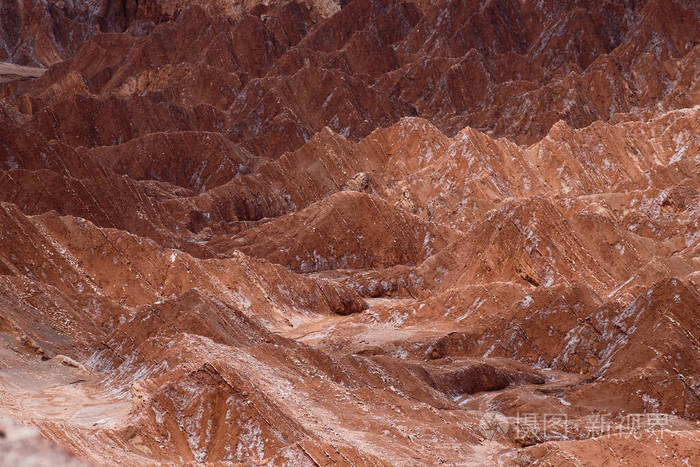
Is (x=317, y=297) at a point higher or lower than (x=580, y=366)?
higher

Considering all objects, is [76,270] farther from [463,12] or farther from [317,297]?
[463,12]

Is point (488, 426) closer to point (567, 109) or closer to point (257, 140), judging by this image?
point (257, 140)

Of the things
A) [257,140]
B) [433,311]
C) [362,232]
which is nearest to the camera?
[433,311]

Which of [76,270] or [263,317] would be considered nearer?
[76,270]

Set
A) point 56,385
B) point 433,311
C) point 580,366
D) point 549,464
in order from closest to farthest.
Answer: point 549,464, point 56,385, point 580,366, point 433,311

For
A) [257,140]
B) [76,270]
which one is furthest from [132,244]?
[257,140]

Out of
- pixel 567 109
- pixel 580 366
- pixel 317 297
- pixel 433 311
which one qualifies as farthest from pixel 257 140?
pixel 580 366

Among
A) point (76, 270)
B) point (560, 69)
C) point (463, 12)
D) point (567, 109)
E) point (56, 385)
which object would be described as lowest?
point (56, 385)
